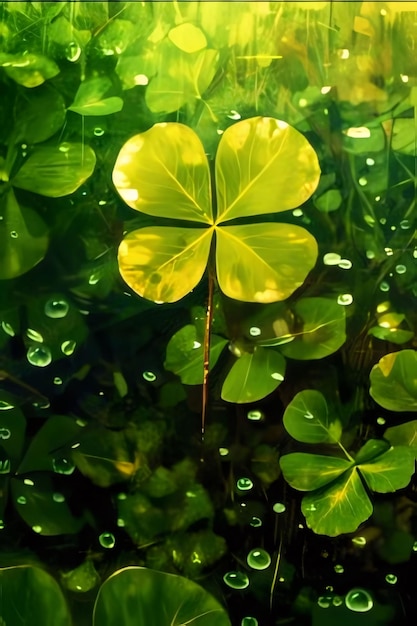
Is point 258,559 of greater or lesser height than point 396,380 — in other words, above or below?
below

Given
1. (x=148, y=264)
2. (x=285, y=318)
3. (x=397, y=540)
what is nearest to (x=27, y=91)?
(x=148, y=264)

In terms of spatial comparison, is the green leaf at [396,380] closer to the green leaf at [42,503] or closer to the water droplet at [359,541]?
the water droplet at [359,541]

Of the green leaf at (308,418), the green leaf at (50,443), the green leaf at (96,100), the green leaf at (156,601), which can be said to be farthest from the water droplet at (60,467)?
the green leaf at (96,100)

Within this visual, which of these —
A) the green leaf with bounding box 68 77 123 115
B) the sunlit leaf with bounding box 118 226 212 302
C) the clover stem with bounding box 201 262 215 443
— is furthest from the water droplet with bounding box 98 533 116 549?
the green leaf with bounding box 68 77 123 115

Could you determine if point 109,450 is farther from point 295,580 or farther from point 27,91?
point 27,91

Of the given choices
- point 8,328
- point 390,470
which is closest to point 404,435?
point 390,470

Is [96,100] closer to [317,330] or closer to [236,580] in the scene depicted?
[317,330]

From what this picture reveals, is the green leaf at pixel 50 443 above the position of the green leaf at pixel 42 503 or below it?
above
